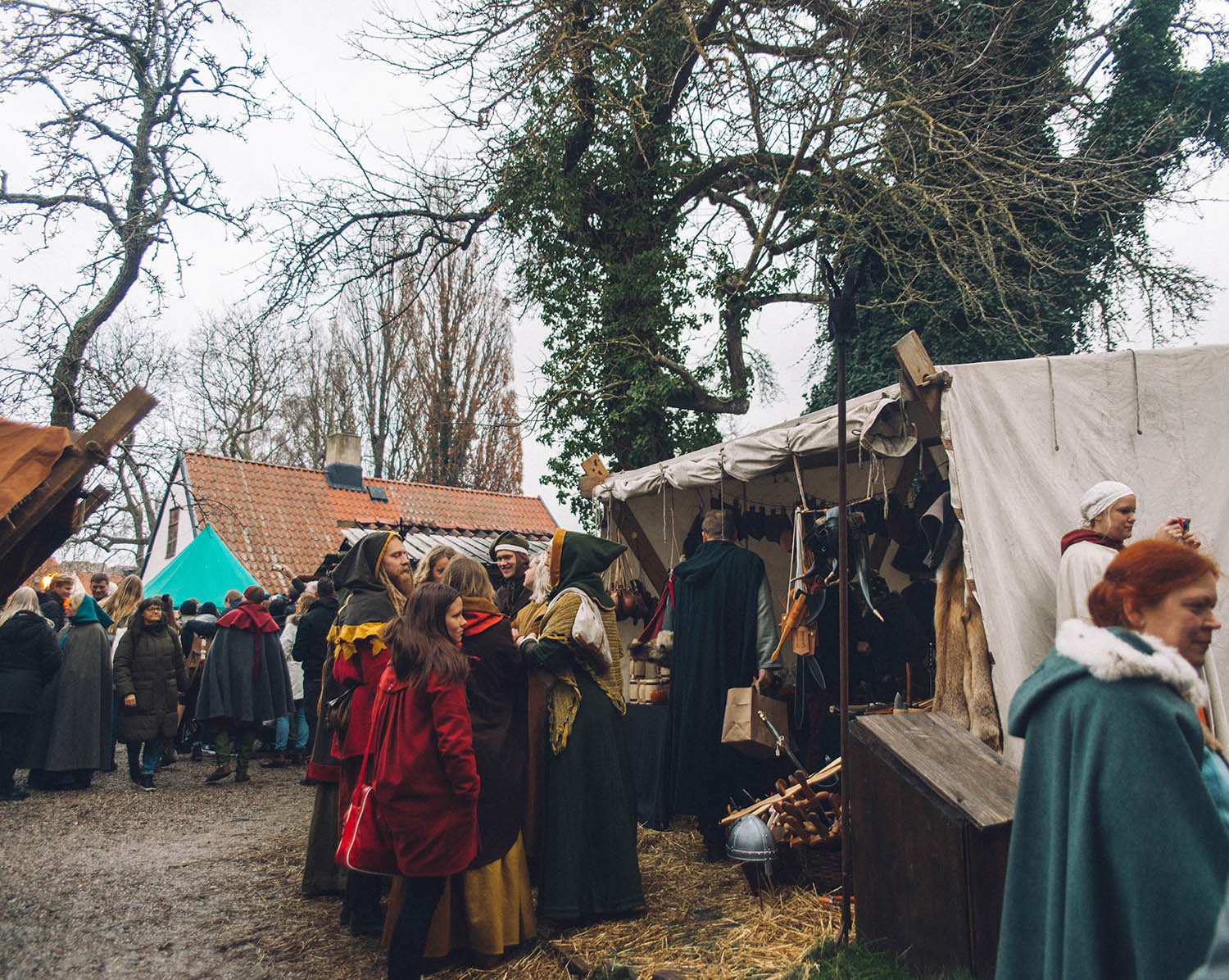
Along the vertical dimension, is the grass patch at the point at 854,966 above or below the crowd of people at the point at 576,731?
below

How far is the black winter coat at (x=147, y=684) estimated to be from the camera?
8.43 meters

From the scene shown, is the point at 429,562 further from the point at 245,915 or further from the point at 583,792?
the point at 245,915

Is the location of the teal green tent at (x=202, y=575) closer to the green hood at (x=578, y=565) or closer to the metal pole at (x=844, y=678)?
the green hood at (x=578, y=565)

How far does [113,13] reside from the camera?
403 inches

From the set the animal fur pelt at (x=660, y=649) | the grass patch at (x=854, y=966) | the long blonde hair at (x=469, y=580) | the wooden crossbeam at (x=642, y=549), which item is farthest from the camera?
the wooden crossbeam at (x=642, y=549)

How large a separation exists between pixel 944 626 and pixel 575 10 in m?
8.19

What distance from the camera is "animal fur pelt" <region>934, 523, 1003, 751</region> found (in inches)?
168

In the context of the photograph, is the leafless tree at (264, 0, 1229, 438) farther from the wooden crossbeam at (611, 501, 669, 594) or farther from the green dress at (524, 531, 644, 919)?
the green dress at (524, 531, 644, 919)

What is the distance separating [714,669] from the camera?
18.3ft

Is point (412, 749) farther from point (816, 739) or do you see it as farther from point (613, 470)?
point (613, 470)

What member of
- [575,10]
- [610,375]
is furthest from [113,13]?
[610,375]

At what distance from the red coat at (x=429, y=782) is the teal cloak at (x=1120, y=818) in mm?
2141

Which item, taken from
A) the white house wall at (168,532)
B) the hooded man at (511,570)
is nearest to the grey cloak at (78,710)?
the hooded man at (511,570)

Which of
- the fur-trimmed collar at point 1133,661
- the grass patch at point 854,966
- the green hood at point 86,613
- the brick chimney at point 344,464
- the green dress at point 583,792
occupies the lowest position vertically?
the grass patch at point 854,966
